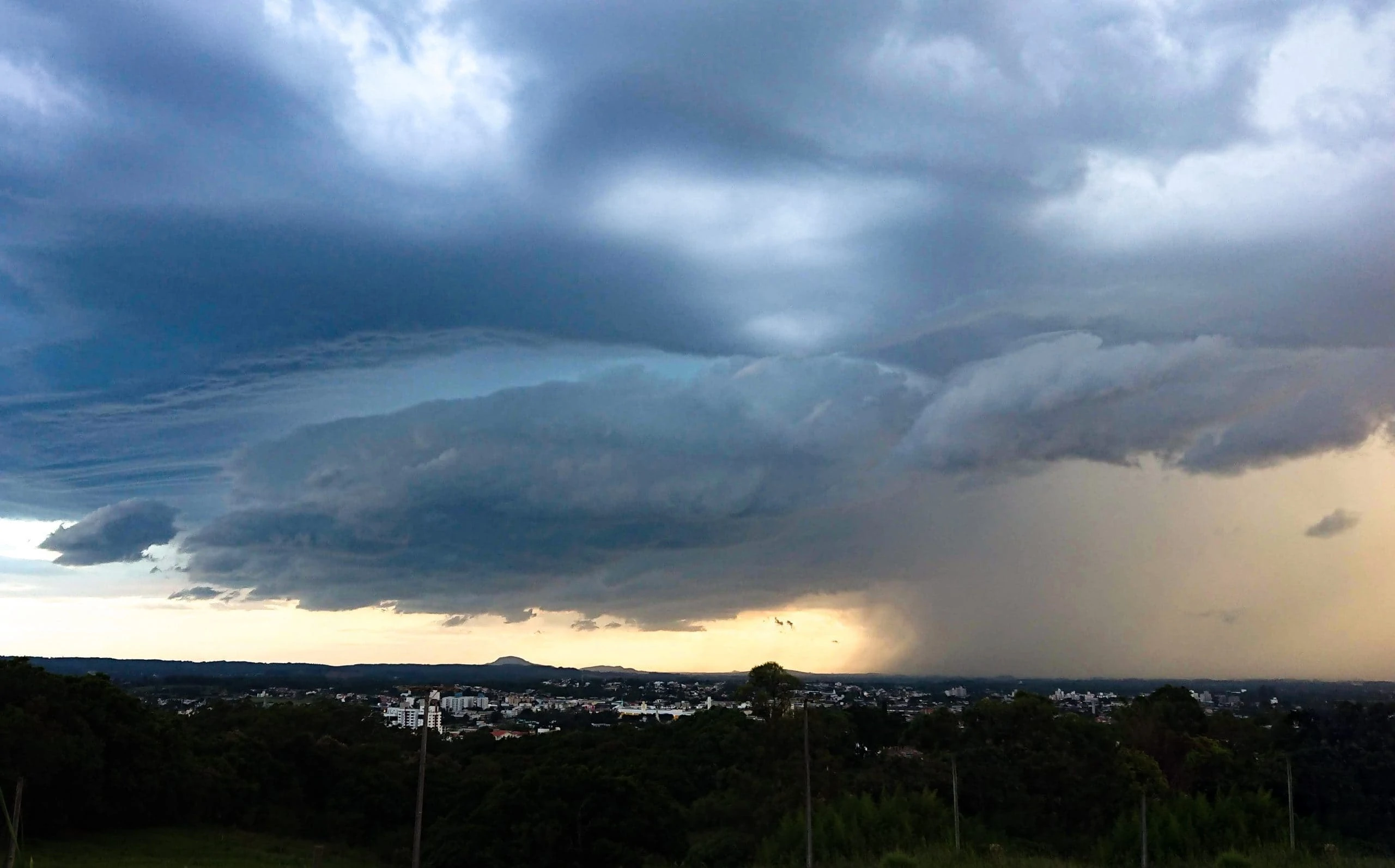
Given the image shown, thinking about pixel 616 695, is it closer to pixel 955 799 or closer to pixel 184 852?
pixel 184 852

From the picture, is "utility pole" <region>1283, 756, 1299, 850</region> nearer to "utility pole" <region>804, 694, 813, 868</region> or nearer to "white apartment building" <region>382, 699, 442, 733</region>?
"utility pole" <region>804, 694, 813, 868</region>

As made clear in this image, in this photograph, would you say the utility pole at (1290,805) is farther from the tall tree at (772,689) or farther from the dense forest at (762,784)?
the tall tree at (772,689)

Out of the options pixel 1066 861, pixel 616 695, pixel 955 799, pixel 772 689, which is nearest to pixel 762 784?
pixel 772 689

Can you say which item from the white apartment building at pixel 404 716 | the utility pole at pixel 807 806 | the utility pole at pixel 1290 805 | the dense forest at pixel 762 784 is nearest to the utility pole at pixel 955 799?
the dense forest at pixel 762 784

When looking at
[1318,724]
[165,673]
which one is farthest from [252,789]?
[165,673]

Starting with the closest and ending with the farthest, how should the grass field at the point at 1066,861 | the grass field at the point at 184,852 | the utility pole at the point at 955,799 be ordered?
1. the grass field at the point at 1066,861
2. the utility pole at the point at 955,799
3. the grass field at the point at 184,852

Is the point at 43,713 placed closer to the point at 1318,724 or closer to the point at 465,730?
the point at 465,730

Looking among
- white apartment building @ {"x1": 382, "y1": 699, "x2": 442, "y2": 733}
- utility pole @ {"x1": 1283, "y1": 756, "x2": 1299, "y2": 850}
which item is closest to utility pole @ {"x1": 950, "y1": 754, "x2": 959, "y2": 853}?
utility pole @ {"x1": 1283, "y1": 756, "x2": 1299, "y2": 850}
